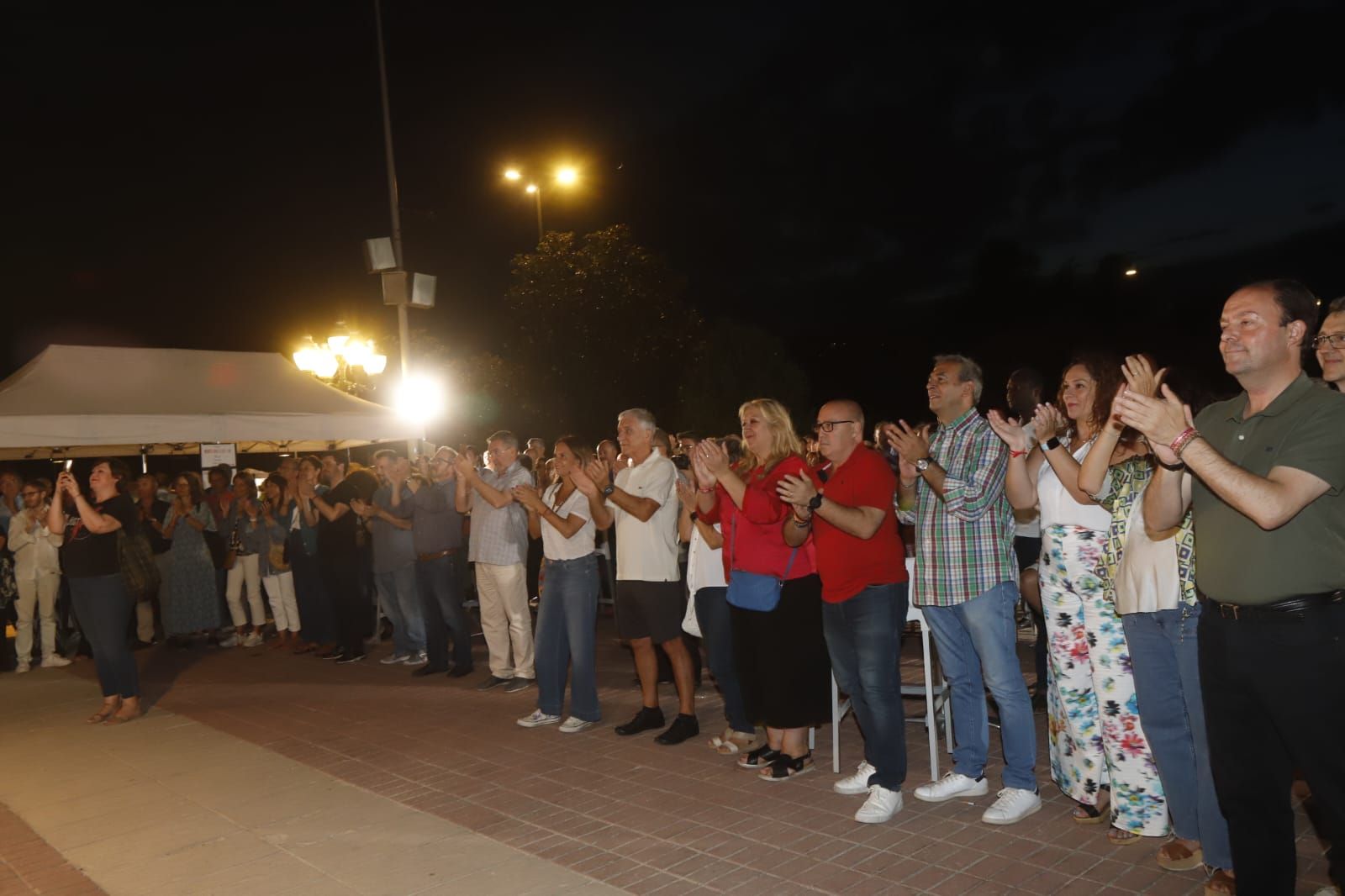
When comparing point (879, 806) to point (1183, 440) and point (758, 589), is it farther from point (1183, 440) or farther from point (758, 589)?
point (1183, 440)

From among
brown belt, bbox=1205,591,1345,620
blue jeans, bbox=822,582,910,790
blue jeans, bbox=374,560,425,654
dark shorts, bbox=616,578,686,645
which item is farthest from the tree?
brown belt, bbox=1205,591,1345,620

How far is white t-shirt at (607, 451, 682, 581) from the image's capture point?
6914 millimetres

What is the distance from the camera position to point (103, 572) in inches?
322

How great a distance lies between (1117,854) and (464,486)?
19.8 feet

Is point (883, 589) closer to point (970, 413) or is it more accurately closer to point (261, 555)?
point (970, 413)

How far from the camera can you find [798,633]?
5.87m

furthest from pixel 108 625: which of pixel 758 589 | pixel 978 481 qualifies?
pixel 978 481

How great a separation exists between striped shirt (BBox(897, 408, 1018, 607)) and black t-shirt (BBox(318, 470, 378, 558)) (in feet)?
23.2

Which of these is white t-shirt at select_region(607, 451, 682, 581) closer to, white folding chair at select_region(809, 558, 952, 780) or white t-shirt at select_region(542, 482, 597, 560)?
white t-shirt at select_region(542, 482, 597, 560)

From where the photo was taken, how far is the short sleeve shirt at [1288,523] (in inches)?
124

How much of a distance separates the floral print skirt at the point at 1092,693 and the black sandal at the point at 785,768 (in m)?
1.43

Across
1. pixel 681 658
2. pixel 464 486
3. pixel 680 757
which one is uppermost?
pixel 464 486

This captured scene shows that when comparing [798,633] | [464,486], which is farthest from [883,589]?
[464,486]

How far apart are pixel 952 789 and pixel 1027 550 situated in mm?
2786
